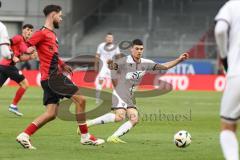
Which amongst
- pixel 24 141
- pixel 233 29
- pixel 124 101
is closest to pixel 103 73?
pixel 124 101

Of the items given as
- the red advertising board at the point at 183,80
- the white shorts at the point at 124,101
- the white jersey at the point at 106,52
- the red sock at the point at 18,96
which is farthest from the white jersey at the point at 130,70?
the red advertising board at the point at 183,80

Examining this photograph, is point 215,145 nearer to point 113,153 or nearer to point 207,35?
point 113,153

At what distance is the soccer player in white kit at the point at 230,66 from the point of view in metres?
8.43

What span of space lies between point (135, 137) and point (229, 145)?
6137 mm

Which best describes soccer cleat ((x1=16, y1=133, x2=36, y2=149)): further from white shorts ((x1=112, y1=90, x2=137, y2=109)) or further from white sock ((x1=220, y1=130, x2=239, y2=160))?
white sock ((x1=220, y1=130, x2=239, y2=160))

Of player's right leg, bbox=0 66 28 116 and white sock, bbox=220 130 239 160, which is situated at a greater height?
white sock, bbox=220 130 239 160

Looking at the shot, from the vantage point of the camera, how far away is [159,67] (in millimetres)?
13953

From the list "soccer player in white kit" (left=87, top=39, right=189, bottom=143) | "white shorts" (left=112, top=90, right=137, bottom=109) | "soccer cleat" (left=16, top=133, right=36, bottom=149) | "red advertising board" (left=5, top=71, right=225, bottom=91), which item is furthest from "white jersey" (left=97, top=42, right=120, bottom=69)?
"soccer cleat" (left=16, top=133, right=36, bottom=149)

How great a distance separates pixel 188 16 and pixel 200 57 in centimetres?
548

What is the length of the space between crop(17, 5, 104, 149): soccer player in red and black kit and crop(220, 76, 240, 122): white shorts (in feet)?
14.5

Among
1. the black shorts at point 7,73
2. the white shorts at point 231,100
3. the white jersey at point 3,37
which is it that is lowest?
the black shorts at point 7,73

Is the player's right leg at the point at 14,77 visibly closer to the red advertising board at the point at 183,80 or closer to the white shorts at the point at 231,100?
the white shorts at the point at 231,100

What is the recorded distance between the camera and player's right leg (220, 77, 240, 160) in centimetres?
845

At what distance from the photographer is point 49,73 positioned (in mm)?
12430
